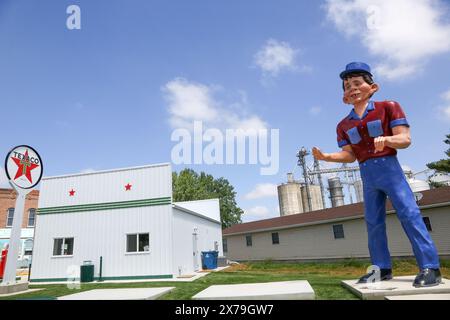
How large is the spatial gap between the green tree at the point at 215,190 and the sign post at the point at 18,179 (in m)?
29.4

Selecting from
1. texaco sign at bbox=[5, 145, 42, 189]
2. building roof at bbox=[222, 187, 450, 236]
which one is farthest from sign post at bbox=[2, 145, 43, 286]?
building roof at bbox=[222, 187, 450, 236]

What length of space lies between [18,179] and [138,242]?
668 cm

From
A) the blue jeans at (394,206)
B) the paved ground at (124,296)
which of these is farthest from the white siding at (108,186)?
the blue jeans at (394,206)

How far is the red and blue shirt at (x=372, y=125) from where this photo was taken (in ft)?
15.6

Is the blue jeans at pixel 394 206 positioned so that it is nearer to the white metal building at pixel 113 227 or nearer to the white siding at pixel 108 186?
the white metal building at pixel 113 227

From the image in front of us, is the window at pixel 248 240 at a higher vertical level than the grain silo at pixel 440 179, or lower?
lower

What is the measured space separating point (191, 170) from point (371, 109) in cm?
4303

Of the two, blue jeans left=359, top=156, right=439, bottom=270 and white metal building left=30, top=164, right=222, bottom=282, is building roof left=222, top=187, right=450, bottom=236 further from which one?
blue jeans left=359, top=156, right=439, bottom=270

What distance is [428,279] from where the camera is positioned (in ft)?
13.8

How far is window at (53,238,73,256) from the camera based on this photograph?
1647 cm
